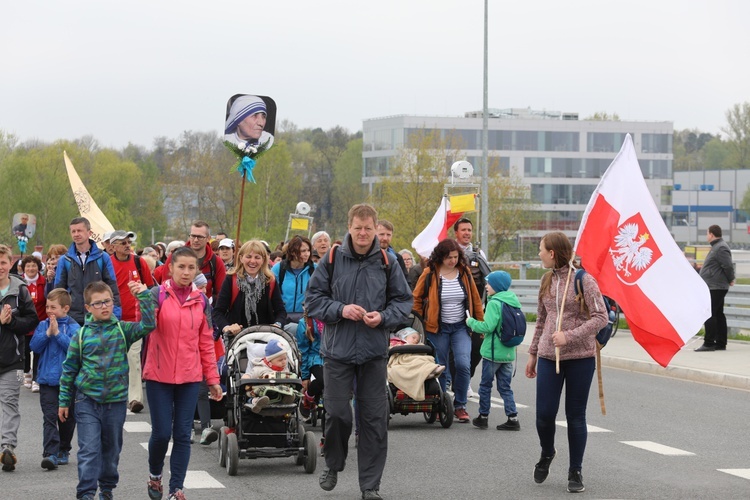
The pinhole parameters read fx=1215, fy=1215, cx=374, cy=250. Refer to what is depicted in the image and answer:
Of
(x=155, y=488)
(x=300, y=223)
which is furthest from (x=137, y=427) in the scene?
(x=300, y=223)

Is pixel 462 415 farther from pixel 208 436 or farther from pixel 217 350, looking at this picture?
pixel 217 350

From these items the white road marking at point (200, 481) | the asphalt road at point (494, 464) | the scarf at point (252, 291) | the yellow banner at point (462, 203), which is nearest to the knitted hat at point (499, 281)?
the asphalt road at point (494, 464)

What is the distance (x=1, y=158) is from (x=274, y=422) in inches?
2945

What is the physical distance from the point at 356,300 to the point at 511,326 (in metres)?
4.01

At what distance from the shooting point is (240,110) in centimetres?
1370

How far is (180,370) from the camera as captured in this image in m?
7.97

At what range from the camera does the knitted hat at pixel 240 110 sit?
1367 cm

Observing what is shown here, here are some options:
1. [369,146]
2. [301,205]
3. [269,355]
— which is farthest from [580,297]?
[369,146]

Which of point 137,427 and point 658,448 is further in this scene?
point 137,427

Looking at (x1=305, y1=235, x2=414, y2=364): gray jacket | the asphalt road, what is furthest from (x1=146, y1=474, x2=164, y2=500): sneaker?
(x1=305, y1=235, x2=414, y2=364): gray jacket

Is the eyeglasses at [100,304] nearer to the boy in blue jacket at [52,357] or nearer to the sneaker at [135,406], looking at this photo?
the boy in blue jacket at [52,357]

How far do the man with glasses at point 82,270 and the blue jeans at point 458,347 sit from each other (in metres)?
3.36

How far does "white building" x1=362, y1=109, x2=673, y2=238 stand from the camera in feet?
368

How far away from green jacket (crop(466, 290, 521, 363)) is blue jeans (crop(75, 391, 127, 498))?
16.6 feet
